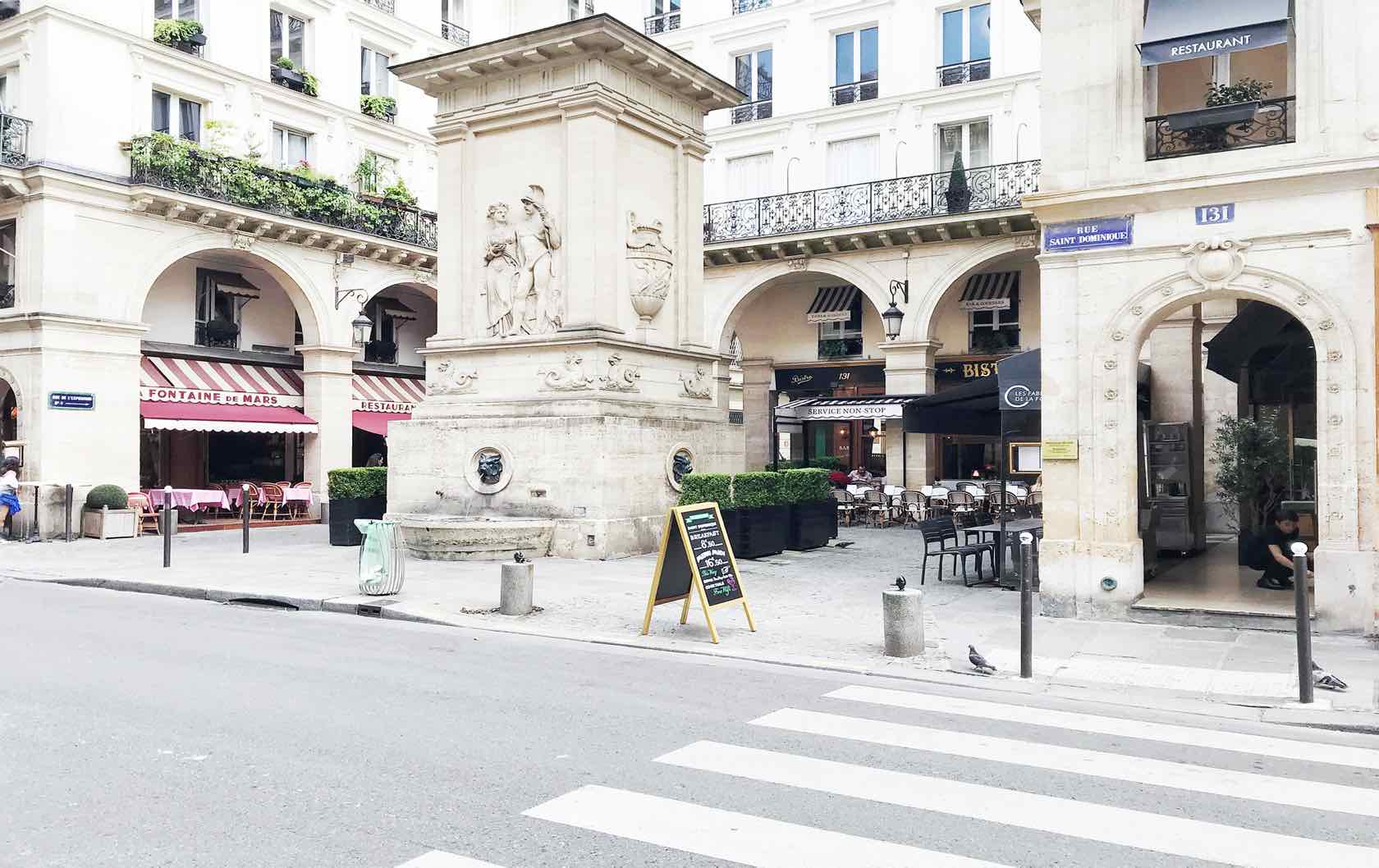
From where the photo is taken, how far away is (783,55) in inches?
1117

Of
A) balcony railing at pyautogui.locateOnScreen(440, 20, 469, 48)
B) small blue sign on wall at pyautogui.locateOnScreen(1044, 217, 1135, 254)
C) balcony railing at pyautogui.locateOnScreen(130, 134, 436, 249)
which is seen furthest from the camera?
balcony railing at pyautogui.locateOnScreen(440, 20, 469, 48)

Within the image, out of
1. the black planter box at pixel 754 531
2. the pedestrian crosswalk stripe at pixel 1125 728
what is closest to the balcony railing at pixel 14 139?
the black planter box at pixel 754 531

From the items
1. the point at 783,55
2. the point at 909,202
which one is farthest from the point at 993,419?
the point at 783,55

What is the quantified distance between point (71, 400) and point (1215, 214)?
20945 mm

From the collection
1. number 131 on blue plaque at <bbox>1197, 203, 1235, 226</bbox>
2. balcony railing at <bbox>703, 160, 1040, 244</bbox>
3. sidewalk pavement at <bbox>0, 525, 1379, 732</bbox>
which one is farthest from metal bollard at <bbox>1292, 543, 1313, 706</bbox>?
balcony railing at <bbox>703, 160, 1040, 244</bbox>

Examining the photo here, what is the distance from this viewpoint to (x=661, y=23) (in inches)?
1201

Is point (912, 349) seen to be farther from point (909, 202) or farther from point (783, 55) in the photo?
point (783, 55)

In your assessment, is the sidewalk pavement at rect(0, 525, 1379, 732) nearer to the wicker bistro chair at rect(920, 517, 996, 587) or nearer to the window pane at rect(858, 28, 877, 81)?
the wicker bistro chair at rect(920, 517, 996, 587)

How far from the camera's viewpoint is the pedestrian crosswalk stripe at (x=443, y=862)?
437 centimetres

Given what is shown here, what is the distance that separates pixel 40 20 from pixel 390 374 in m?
12.4

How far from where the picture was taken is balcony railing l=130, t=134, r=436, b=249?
2256 cm

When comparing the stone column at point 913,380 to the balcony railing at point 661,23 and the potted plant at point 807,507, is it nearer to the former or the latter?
the potted plant at point 807,507

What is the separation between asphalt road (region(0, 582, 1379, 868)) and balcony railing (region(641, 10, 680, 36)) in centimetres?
2555

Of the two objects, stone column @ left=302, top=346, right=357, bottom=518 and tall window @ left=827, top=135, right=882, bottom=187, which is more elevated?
tall window @ left=827, top=135, right=882, bottom=187
